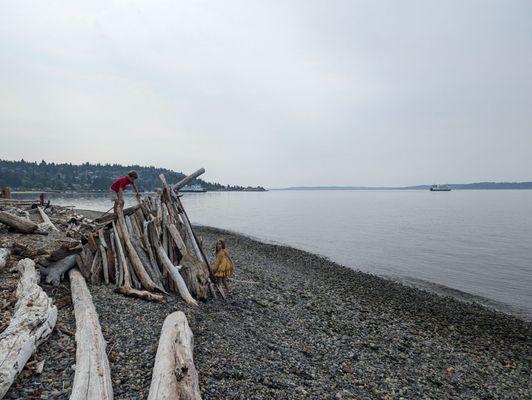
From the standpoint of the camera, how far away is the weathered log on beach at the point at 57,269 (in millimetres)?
8391

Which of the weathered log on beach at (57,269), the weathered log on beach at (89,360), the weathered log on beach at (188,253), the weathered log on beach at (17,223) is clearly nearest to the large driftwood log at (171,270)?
the weathered log on beach at (188,253)

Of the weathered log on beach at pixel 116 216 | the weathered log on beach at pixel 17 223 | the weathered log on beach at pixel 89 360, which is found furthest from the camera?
the weathered log on beach at pixel 17 223

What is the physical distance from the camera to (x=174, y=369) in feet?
15.8

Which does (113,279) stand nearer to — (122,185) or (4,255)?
(4,255)

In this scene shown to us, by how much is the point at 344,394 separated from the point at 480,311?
442 inches

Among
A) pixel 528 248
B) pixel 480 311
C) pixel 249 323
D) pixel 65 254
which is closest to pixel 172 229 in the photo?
pixel 65 254

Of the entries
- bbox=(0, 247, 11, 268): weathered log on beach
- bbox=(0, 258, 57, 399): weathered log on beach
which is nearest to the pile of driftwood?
bbox=(0, 247, 11, 268): weathered log on beach

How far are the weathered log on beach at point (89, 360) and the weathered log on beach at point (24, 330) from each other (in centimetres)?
52

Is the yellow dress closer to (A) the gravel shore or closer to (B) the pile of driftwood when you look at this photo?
(B) the pile of driftwood

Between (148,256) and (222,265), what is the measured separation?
2.18m

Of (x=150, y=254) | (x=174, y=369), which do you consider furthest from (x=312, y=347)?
(x=150, y=254)

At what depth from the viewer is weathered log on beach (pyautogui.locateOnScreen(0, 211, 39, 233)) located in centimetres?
1345

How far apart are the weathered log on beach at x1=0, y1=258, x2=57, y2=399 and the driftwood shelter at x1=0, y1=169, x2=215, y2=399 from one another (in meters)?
0.01

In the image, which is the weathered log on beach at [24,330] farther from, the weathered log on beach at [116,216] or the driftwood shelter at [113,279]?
the weathered log on beach at [116,216]
